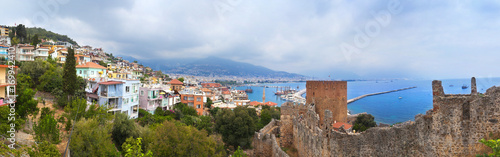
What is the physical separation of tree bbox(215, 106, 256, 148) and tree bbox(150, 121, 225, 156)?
9.77m

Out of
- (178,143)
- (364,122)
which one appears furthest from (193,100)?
(178,143)

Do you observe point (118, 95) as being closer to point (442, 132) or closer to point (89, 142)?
point (89, 142)

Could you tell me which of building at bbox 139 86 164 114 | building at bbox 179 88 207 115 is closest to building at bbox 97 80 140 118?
building at bbox 139 86 164 114

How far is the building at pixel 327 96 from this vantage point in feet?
94.7

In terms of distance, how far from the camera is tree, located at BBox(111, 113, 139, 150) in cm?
2238

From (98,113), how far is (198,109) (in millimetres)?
27418

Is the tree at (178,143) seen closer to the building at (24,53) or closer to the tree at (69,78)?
the tree at (69,78)

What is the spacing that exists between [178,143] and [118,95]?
1731 centimetres

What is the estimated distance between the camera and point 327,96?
28.9 metres

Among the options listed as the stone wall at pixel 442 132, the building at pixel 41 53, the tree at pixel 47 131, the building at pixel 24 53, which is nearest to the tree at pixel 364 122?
the stone wall at pixel 442 132

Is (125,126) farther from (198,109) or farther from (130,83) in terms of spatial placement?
(198,109)

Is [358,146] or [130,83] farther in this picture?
[130,83]

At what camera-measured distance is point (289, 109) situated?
23.2m

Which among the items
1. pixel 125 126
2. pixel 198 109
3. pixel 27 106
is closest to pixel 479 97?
pixel 125 126
